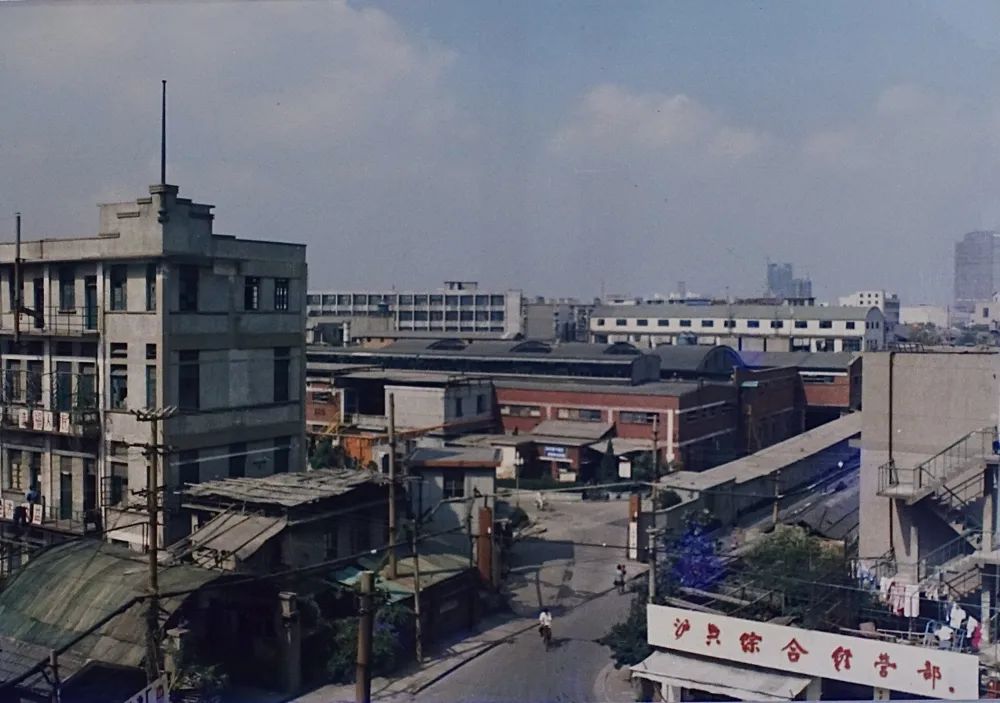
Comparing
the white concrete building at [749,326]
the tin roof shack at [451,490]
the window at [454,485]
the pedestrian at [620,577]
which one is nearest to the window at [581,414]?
the white concrete building at [749,326]

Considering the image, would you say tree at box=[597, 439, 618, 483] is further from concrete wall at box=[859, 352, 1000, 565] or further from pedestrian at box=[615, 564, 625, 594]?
concrete wall at box=[859, 352, 1000, 565]

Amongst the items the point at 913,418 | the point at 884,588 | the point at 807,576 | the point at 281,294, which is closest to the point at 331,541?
the point at 281,294

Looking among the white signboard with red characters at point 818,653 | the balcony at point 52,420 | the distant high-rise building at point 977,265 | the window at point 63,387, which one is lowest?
the white signboard with red characters at point 818,653

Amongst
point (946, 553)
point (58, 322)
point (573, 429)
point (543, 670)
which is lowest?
point (543, 670)

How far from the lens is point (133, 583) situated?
2.72 metres

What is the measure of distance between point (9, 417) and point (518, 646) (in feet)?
5.90

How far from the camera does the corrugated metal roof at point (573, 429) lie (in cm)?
432

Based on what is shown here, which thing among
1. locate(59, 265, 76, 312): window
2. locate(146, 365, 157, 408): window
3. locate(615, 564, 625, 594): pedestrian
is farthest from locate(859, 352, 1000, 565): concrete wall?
locate(59, 265, 76, 312): window

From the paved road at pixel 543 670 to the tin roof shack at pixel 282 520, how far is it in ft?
1.70

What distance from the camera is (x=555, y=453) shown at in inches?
174

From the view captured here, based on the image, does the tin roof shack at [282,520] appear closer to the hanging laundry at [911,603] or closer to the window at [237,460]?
the window at [237,460]

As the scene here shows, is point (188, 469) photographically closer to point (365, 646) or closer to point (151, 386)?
point (151, 386)

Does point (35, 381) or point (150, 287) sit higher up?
point (150, 287)

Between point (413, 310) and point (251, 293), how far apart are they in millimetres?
603
